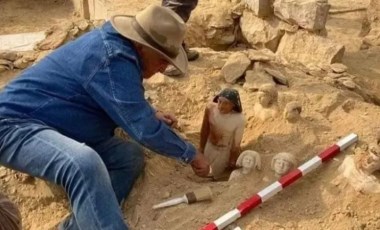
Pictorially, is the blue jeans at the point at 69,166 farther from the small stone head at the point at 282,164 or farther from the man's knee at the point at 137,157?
the small stone head at the point at 282,164

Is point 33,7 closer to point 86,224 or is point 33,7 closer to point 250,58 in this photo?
point 250,58

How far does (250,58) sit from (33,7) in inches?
222

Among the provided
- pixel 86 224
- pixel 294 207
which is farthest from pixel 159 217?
pixel 294 207

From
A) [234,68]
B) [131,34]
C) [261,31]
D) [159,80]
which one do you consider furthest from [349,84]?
[131,34]

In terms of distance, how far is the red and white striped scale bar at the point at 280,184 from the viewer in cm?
380

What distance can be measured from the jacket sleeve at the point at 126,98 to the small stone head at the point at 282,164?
78 cm

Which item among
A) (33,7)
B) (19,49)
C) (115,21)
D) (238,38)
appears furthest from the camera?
(33,7)

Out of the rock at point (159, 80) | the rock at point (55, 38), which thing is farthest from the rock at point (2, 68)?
the rock at point (159, 80)

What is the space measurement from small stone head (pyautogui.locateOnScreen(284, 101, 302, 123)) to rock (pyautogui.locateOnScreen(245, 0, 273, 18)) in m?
2.28

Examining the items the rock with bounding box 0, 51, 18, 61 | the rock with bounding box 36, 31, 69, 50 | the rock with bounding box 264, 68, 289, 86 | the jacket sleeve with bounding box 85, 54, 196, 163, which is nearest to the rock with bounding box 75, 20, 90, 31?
the rock with bounding box 36, 31, 69, 50

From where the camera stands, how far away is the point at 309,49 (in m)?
6.41

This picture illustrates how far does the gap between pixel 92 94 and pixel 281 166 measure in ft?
4.17

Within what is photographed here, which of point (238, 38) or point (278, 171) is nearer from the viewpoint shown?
point (278, 171)

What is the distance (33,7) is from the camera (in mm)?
10000
